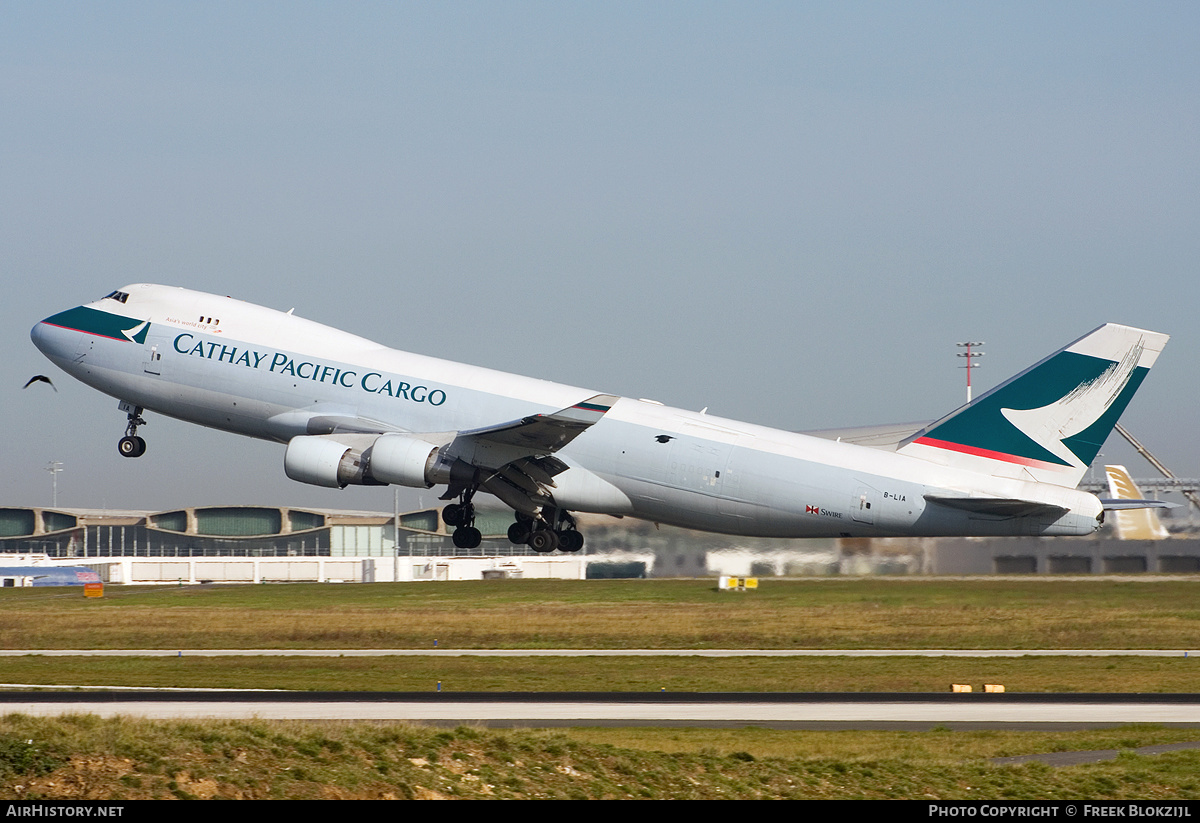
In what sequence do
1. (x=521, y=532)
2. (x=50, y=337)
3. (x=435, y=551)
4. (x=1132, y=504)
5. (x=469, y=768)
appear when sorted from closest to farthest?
(x=469, y=768)
(x=1132, y=504)
(x=521, y=532)
(x=50, y=337)
(x=435, y=551)

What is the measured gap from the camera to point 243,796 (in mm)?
19047

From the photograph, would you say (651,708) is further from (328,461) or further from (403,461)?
(328,461)

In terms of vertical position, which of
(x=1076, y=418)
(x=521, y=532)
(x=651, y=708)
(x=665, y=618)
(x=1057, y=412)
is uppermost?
(x=1057, y=412)

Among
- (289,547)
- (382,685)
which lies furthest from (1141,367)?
(289,547)

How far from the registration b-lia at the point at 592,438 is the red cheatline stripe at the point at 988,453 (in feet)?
0.14

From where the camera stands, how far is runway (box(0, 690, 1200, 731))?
1345 inches

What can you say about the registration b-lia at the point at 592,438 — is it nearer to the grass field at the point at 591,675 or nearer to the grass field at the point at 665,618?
the grass field at the point at 591,675

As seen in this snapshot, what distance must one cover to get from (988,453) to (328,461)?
1753 cm

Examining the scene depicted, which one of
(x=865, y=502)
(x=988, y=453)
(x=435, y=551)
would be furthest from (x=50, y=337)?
(x=435, y=551)

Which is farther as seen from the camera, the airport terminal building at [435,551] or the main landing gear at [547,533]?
the airport terminal building at [435,551]

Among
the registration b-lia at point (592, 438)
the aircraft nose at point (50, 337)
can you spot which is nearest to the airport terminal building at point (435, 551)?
the registration b-lia at point (592, 438)

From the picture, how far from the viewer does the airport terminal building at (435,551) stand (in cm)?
4628

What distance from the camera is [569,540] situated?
39531 mm
